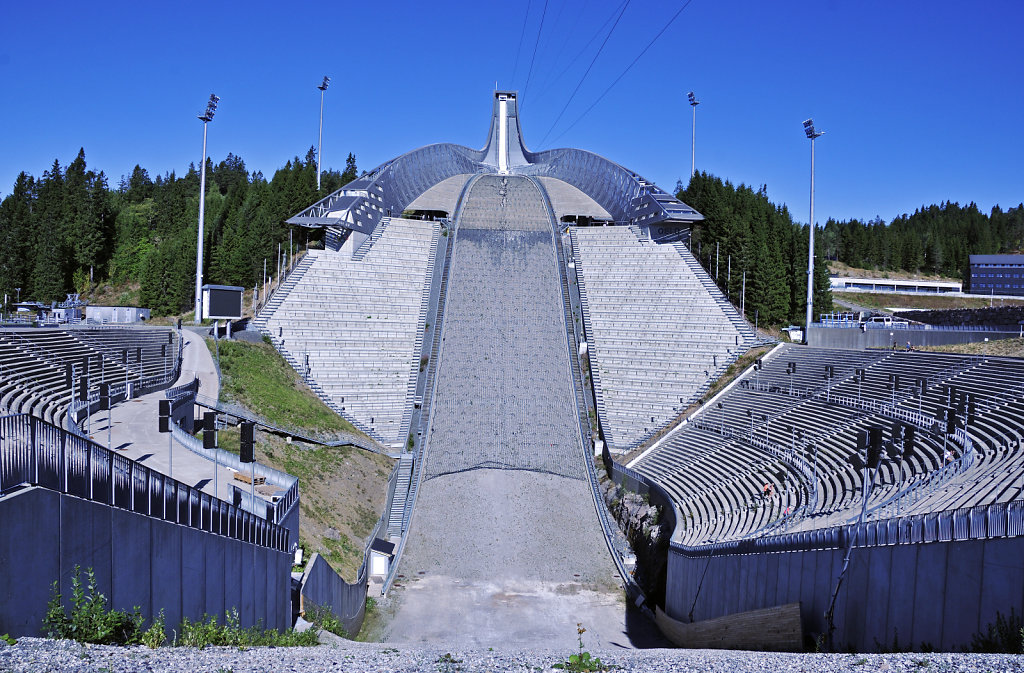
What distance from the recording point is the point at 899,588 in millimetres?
11516

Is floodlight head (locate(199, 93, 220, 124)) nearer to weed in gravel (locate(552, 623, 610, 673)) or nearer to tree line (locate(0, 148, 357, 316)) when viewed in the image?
tree line (locate(0, 148, 357, 316))

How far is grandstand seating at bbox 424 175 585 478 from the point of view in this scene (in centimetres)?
3272

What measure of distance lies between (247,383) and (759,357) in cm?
2241

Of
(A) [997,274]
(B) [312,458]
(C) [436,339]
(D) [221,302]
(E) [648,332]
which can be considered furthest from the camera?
(A) [997,274]

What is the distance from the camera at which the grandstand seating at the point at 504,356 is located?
1288 inches

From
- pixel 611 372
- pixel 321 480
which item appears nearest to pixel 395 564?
pixel 321 480

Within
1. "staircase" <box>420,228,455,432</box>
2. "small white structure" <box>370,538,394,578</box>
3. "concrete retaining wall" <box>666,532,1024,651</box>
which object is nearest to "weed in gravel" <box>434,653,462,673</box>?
"concrete retaining wall" <box>666,532,1024,651</box>

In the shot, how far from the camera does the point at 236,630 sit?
10.7 m

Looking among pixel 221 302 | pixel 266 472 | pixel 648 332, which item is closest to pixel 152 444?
pixel 266 472

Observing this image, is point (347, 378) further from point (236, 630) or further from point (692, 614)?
point (236, 630)

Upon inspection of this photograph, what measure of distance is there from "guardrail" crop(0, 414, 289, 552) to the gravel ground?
1.51 m

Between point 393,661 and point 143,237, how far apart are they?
82884mm

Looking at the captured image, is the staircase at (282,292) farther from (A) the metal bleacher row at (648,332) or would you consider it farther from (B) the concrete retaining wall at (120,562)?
(B) the concrete retaining wall at (120,562)

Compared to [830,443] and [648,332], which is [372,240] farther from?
[830,443]
